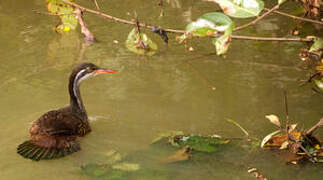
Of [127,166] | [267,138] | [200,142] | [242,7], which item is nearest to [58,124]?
[127,166]

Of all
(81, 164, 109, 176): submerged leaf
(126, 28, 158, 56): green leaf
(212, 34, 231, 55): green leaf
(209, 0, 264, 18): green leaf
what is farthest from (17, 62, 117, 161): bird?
(209, 0, 264, 18): green leaf

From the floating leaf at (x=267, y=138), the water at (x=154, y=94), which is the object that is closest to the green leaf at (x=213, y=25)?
the floating leaf at (x=267, y=138)

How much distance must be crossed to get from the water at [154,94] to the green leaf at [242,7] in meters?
1.93

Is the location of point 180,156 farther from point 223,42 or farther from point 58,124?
point 223,42

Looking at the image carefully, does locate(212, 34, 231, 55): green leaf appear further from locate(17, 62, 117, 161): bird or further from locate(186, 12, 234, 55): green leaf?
locate(17, 62, 117, 161): bird

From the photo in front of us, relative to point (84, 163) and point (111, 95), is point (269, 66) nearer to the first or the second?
point (111, 95)

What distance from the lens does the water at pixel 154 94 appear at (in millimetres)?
4984

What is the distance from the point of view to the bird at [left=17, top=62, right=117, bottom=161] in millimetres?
5129

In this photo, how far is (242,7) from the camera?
3.45m

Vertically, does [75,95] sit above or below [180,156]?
above

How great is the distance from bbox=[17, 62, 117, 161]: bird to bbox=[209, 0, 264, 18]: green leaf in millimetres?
2661

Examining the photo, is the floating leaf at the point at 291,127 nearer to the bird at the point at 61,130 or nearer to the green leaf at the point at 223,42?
the green leaf at the point at 223,42

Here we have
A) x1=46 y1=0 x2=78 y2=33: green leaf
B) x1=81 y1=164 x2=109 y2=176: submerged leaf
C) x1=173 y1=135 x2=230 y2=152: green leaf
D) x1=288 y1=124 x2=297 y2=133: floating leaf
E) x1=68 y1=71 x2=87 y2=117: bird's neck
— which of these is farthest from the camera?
x1=68 y1=71 x2=87 y2=117: bird's neck

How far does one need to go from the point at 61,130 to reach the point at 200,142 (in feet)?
5.47
